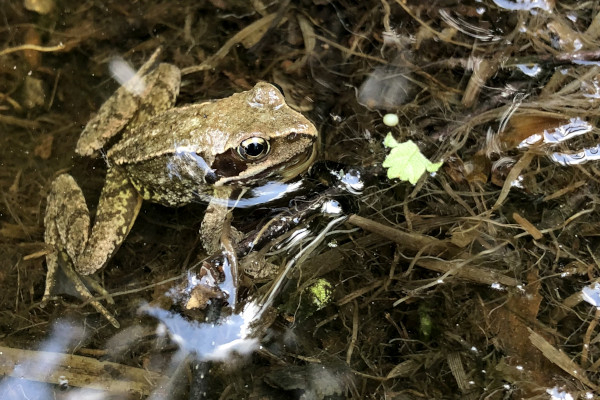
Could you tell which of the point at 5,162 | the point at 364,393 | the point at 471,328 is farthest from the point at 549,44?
the point at 5,162

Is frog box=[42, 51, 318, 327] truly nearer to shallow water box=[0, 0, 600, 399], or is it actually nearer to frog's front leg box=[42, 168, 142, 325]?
frog's front leg box=[42, 168, 142, 325]

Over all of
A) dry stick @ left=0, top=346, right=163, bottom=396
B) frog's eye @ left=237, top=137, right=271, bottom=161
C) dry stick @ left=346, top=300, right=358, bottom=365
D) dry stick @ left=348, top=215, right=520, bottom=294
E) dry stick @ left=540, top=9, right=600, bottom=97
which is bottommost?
dry stick @ left=0, top=346, right=163, bottom=396

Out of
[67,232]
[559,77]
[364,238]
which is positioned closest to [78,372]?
[67,232]

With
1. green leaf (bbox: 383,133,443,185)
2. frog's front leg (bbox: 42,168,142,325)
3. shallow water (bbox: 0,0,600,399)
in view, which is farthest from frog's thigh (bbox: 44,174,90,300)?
green leaf (bbox: 383,133,443,185)

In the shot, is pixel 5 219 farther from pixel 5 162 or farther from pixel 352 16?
pixel 352 16

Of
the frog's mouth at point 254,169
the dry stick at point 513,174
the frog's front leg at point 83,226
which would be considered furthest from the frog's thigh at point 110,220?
the dry stick at point 513,174

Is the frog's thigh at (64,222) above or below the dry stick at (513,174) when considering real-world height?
below

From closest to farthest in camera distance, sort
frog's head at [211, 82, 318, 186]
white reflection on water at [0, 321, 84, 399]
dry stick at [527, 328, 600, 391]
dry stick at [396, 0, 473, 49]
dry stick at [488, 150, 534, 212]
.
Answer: dry stick at [527, 328, 600, 391] < frog's head at [211, 82, 318, 186] < white reflection on water at [0, 321, 84, 399] < dry stick at [488, 150, 534, 212] < dry stick at [396, 0, 473, 49]

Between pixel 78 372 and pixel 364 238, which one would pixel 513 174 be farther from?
pixel 78 372

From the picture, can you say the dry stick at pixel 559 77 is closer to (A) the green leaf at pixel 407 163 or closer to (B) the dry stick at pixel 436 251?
(A) the green leaf at pixel 407 163
